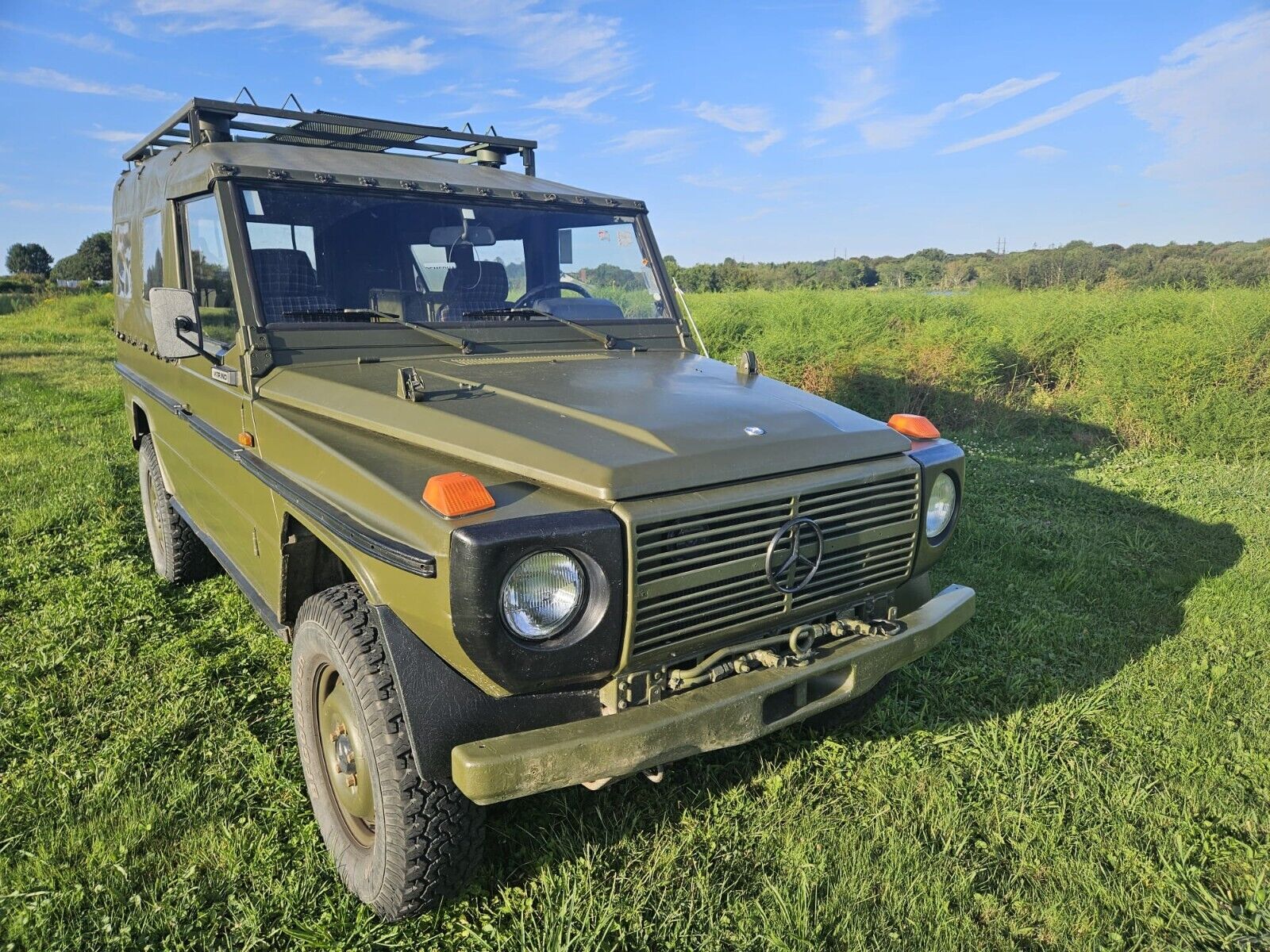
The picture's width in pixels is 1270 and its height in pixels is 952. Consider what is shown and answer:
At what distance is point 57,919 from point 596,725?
1.56 metres

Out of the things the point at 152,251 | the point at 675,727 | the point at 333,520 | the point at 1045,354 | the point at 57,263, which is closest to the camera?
the point at 675,727

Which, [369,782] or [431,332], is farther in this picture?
[431,332]

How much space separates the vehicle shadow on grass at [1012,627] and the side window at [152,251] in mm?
2990

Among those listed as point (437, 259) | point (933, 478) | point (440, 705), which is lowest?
point (440, 705)

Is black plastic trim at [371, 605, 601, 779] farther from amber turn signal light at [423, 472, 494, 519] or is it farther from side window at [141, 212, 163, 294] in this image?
side window at [141, 212, 163, 294]

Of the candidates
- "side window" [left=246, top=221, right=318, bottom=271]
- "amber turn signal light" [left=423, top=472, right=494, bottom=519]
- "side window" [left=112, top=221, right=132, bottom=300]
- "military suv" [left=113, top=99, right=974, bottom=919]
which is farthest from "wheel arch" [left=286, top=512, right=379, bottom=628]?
"side window" [left=112, top=221, right=132, bottom=300]

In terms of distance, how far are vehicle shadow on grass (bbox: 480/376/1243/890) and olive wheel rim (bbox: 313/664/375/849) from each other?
41cm

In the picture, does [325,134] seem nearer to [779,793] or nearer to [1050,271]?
[779,793]

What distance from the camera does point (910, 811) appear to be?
287 centimetres

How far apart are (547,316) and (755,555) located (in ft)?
5.56

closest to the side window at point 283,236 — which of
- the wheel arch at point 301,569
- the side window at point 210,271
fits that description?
the side window at point 210,271

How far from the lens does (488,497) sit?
2.04m

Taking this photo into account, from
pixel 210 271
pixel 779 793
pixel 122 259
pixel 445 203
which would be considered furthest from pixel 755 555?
pixel 122 259

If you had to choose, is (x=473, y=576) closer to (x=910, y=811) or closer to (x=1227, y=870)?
(x=910, y=811)
